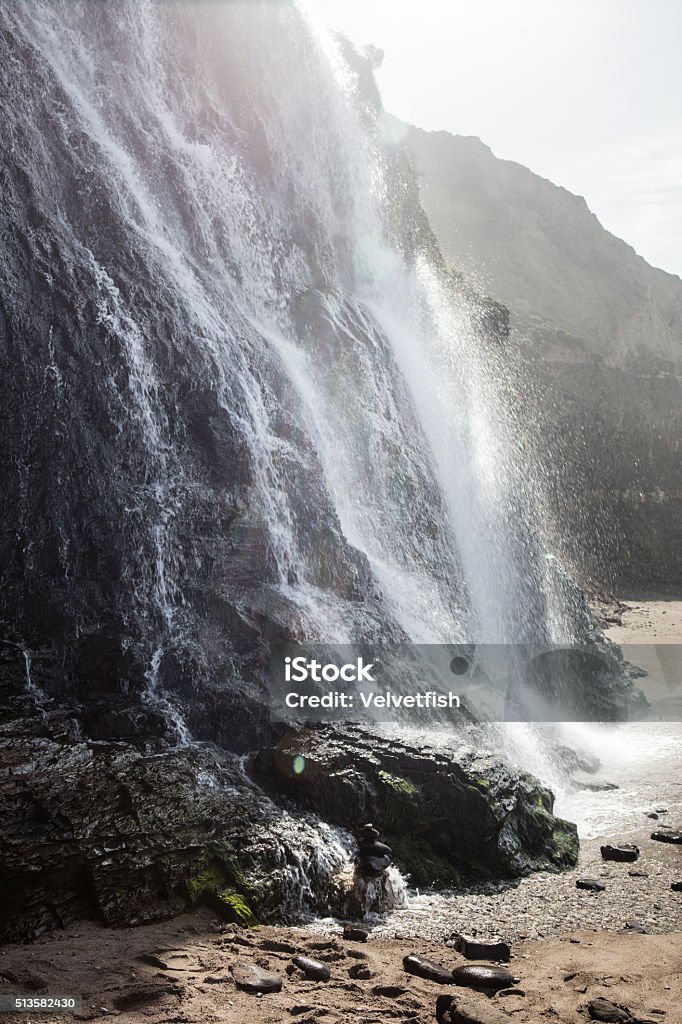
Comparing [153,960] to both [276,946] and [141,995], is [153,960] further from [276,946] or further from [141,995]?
[276,946]

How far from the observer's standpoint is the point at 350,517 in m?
14.1

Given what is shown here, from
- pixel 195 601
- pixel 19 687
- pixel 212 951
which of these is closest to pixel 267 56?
pixel 195 601

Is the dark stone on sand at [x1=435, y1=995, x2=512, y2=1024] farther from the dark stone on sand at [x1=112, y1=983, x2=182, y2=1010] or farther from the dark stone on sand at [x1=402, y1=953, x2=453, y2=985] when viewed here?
the dark stone on sand at [x1=112, y1=983, x2=182, y2=1010]

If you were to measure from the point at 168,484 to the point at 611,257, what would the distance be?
62.7 m

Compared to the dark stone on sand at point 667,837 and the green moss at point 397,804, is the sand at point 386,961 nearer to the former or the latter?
the green moss at point 397,804

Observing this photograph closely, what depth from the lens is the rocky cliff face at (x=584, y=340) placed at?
39.9m

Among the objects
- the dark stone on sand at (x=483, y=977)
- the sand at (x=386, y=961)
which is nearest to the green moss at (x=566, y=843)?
the sand at (x=386, y=961)

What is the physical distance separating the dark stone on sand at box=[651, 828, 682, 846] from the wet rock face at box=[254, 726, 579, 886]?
3.35 ft

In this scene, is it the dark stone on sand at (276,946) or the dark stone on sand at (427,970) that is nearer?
the dark stone on sand at (427,970)

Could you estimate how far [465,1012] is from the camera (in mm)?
5512

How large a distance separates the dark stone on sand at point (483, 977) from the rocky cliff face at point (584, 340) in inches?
1230

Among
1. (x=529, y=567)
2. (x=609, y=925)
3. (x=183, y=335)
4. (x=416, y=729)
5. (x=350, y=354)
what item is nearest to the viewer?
(x=609, y=925)

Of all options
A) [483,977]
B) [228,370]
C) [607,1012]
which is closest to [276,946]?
[483,977]

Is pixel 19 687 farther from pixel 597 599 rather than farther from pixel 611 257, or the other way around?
pixel 611 257
